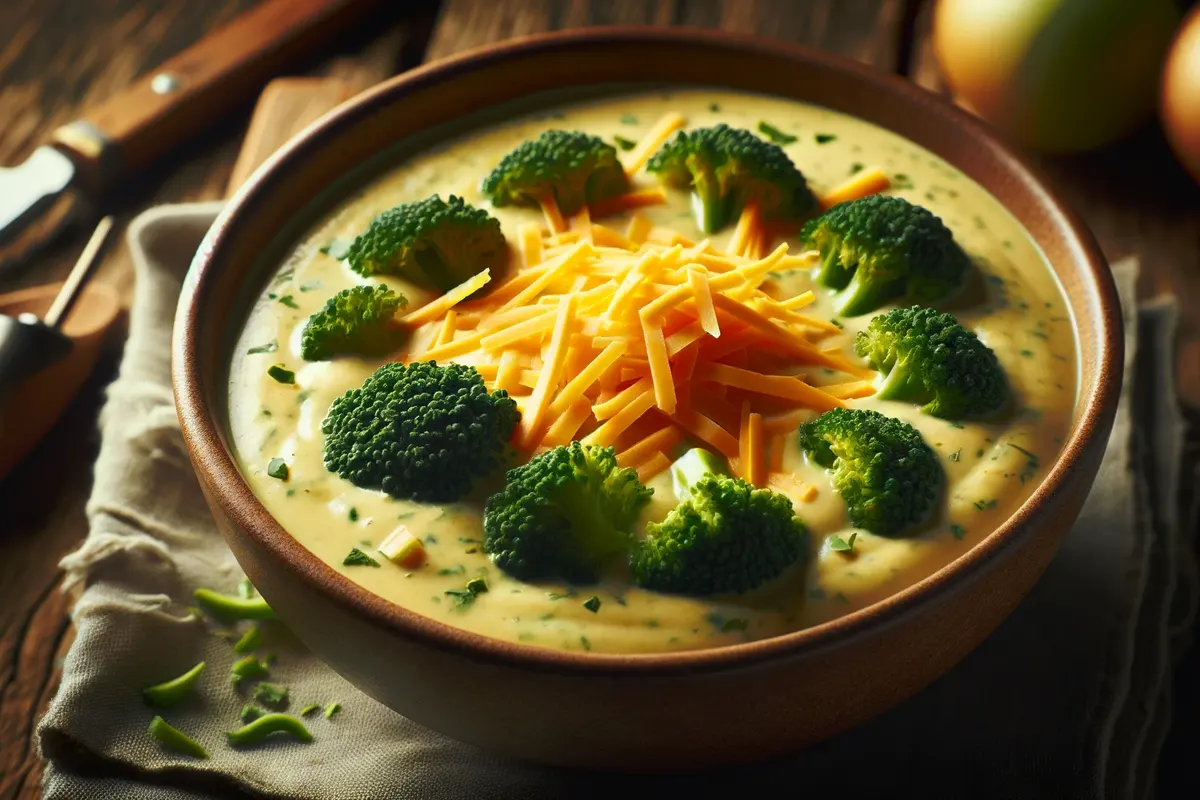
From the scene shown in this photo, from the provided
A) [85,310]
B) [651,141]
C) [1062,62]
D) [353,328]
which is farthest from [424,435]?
[1062,62]

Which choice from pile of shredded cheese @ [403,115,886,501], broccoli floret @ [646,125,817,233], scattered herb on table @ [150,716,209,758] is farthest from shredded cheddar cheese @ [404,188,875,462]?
scattered herb on table @ [150,716,209,758]

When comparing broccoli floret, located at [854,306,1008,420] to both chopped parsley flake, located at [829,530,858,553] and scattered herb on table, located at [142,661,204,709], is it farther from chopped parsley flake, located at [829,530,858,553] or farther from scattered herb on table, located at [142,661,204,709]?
scattered herb on table, located at [142,661,204,709]

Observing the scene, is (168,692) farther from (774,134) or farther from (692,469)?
(774,134)

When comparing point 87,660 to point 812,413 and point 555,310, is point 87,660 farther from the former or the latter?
point 812,413

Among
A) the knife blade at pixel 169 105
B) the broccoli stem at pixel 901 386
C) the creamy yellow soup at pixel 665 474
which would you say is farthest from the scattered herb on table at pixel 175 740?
the knife blade at pixel 169 105

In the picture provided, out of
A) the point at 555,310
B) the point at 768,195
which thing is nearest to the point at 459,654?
the point at 555,310

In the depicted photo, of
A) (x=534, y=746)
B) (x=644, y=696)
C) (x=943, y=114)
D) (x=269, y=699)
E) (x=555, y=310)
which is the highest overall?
(x=943, y=114)
